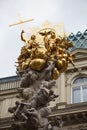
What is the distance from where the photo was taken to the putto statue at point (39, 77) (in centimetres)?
638

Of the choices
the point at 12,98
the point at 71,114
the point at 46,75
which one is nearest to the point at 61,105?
the point at 71,114

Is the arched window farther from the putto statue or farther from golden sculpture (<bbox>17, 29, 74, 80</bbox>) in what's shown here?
golden sculpture (<bbox>17, 29, 74, 80</bbox>)

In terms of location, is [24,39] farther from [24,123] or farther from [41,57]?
[24,123]

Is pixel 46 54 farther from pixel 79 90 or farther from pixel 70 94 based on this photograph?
pixel 79 90

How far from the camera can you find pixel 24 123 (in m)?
6.32

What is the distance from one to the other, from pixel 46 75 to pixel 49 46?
2.63ft

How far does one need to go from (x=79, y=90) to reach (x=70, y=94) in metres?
0.66

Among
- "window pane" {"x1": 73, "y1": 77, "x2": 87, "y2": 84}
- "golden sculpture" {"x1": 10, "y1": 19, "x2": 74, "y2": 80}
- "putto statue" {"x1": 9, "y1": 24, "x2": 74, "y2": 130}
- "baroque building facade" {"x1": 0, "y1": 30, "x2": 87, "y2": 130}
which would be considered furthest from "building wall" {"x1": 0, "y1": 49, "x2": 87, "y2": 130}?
"golden sculpture" {"x1": 10, "y1": 19, "x2": 74, "y2": 80}

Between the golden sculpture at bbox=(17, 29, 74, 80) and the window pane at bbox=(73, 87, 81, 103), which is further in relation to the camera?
the window pane at bbox=(73, 87, 81, 103)

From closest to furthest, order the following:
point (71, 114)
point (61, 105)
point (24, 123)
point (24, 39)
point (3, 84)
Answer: point (24, 123), point (24, 39), point (71, 114), point (61, 105), point (3, 84)

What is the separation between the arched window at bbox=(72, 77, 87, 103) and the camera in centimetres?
2398

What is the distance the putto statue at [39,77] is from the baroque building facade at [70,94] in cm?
1337

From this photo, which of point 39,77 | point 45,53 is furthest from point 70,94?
point 39,77

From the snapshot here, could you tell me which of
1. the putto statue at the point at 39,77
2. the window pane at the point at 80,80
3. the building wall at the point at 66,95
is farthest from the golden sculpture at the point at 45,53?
the window pane at the point at 80,80
